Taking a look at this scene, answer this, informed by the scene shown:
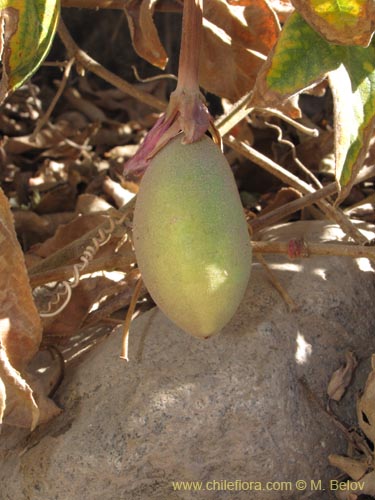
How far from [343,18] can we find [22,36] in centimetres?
30

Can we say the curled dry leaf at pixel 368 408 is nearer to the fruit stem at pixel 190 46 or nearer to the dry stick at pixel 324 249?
the dry stick at pixel 324 249

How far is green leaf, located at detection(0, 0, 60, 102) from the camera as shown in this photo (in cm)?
73

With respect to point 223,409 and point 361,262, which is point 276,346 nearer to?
A: point 223,409

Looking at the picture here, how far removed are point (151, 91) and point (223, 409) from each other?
3.70 ft

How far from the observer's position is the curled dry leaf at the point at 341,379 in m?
0.93

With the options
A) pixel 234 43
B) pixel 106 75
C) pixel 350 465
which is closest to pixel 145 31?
pixel 234 43

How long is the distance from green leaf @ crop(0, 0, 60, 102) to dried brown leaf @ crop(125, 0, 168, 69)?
234 millimetres

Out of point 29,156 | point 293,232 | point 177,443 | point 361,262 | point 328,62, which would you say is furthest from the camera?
point 29,156

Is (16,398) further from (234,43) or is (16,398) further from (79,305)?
(234,43)

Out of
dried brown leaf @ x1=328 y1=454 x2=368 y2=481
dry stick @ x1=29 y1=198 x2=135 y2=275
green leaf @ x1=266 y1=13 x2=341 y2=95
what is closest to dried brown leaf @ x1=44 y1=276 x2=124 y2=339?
dry stick @ x1=29 y1=198 x2=135 y2=275

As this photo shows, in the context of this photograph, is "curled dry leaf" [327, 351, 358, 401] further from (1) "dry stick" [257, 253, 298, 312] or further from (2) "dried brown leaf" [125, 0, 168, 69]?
(2) "dried brown leaf" [125, 0, 168, 69]

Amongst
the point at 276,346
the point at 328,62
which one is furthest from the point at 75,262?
the point at 328,62

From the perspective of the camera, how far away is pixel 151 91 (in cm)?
186

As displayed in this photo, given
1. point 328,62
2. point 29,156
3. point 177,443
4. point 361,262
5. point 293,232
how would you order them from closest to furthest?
point 328,62
point 177,443
point 361,262
point 293,232
point 29,156
